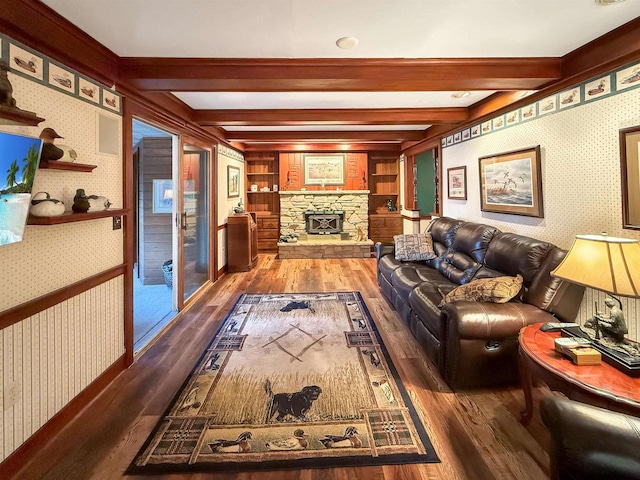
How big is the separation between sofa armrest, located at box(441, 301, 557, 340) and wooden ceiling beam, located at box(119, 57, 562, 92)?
1.90m

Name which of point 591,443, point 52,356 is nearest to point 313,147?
point 52,356

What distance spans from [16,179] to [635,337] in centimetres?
378

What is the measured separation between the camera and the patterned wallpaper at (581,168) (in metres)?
2.30

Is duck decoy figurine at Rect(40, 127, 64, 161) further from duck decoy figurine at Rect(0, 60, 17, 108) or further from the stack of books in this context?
the stack of books

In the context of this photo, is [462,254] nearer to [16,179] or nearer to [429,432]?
[429,432]

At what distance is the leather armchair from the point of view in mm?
1008

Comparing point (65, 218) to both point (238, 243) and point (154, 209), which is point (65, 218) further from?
point (238, 243)

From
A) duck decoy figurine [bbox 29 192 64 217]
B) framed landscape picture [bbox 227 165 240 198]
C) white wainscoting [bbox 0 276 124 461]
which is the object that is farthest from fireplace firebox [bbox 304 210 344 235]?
duck decoy figurine [bbox 29 192 64 217]

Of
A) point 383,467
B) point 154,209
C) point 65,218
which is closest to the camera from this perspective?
point 383,467

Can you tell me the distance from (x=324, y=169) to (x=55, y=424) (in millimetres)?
6801

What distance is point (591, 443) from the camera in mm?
1044

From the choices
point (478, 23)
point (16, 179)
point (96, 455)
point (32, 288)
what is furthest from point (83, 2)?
point (96, 455)

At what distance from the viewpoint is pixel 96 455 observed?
185 cm

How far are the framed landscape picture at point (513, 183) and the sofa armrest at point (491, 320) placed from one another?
1.29m
